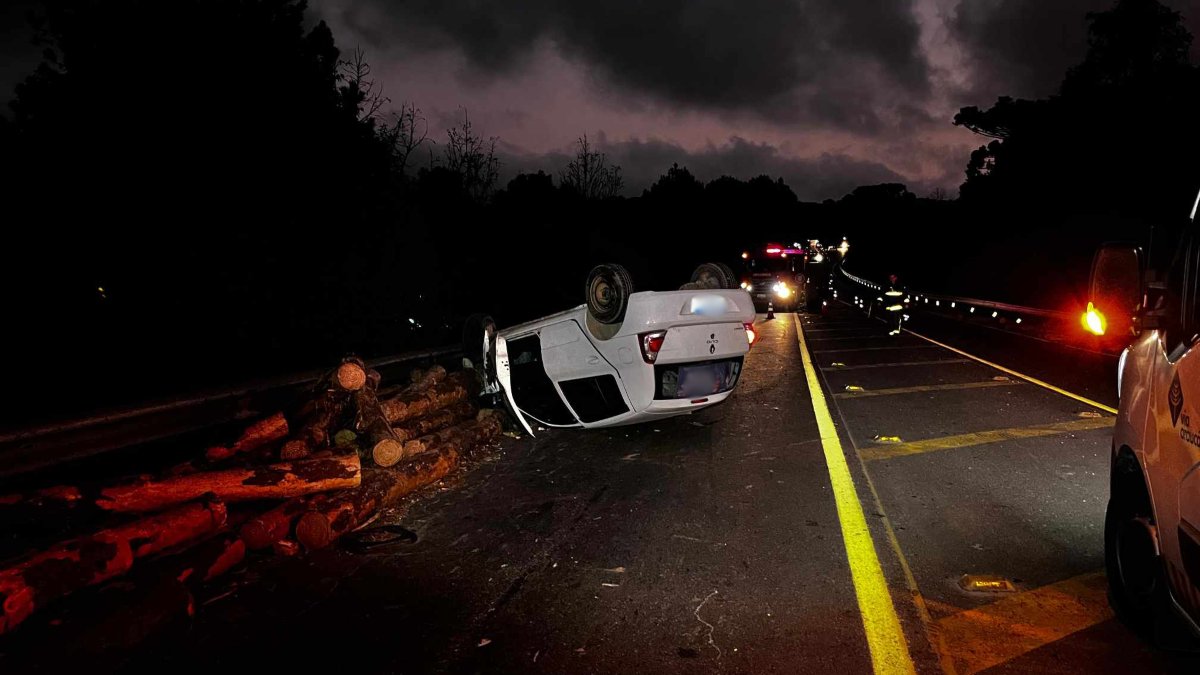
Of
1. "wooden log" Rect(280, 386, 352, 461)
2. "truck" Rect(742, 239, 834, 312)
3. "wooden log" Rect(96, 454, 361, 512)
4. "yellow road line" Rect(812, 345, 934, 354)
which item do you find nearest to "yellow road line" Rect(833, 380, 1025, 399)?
"yellow road line" Rect(812, 345, 934, 354)

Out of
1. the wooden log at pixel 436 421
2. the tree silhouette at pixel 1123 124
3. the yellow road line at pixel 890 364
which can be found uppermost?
the tree silhouette at pixel 1123 124

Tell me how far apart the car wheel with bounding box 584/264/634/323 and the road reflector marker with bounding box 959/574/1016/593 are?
11.3ft

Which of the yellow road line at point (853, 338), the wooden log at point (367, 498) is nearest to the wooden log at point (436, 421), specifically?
the wooden log at point (367, 498)

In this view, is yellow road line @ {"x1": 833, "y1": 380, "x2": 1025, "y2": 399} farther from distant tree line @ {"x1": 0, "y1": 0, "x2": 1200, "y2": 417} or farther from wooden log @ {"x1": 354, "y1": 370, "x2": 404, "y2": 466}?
distant tree line @ {"x1": 0, "y1": 0, "x2": 1200, "y2": 417}

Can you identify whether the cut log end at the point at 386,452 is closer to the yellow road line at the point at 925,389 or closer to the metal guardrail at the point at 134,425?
the metal guardrail at the point at 134,425

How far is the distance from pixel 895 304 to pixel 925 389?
10.9 meters

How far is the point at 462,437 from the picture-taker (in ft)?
22.1

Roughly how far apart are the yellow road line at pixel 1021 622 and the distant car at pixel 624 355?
341 cm

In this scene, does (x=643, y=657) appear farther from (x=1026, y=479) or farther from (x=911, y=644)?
(x=1026, y=479)

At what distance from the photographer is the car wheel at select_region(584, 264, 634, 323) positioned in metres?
6.01

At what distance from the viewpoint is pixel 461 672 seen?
2.87m

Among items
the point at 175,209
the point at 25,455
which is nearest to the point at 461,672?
the point at 25,455

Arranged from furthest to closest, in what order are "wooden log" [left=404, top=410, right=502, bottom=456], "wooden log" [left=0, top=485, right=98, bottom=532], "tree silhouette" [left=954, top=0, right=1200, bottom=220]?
"tree silhouette" [left=954, top=0, right=1200, bottom=220] → "wooden log" [left=404, top=410, right=502, bottom=456] → "wooden log" [left=0, top=485, right=98, bottom=532]

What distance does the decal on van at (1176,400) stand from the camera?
2217mm
